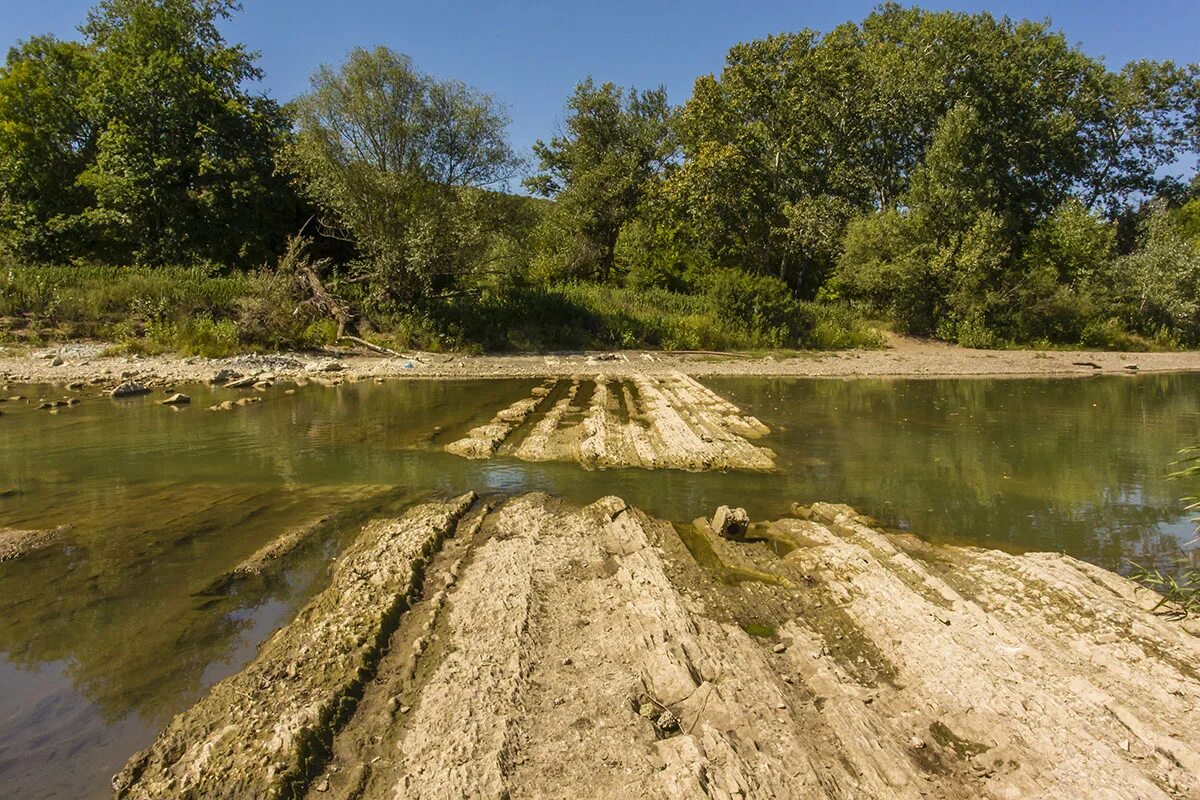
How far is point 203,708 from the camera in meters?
3.65

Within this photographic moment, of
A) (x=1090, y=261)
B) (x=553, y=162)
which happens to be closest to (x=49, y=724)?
(x=553, y=162)

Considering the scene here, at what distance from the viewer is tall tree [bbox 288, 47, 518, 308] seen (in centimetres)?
2206

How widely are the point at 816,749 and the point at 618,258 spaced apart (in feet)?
113

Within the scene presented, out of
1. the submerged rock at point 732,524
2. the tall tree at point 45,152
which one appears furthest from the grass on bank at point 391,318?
the submerged rock at point 732,524

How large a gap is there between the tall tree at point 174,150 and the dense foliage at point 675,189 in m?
0.11

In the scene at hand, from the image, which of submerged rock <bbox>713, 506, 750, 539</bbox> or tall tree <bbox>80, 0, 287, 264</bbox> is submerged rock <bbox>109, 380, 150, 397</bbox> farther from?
submerged rock <bbox>713, 506, 750, 539</bbox>

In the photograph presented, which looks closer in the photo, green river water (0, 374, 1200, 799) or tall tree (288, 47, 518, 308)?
green river water (0, 374, 1200, 799)

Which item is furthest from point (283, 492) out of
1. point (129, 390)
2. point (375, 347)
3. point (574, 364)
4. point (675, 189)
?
point (675, 189)

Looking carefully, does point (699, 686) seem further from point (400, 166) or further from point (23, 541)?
point (400, 166)

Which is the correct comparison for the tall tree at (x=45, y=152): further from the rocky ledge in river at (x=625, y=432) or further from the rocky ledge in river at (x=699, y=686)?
the rocky ledge in river at (x=699, y=686)

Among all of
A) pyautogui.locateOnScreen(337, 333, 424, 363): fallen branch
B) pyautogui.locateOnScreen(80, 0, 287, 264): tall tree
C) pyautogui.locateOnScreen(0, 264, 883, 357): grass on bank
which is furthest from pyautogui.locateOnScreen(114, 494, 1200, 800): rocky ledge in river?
pyautogui.locateOnScreen(80, 0, 287, 264): tall tree

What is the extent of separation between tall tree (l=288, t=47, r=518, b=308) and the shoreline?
3.65m

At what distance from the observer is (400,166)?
914 inches

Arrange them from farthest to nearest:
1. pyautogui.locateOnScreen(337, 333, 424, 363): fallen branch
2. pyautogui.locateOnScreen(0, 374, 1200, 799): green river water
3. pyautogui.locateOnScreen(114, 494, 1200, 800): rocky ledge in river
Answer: pyautogui.locateOnScreen(337, 333, 424, 363): fallen branch, pyautogui.locateOnScreen(0, 374, 1200, 799): green river water, pyautogui.locateOnScreen(114, 494, 1200, 800): rocky ledge in river
